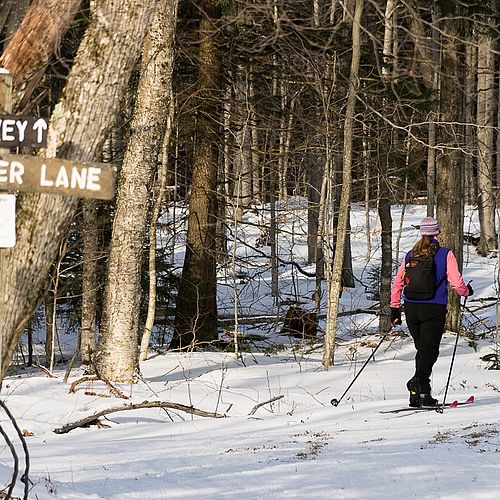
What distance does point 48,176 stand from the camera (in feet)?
14.8

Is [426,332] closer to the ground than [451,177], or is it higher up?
closer to the ground

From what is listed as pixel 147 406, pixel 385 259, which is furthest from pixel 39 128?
pixel 385 259

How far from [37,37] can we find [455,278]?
228 inches

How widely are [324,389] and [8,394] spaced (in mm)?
3727

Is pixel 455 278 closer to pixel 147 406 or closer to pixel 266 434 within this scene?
pixel 266 434

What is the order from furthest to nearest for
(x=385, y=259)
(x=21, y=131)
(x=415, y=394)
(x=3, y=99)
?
(x=385, y=259) < (x=415, y=394) < (x=3, y=99) < (x=21, y=131)

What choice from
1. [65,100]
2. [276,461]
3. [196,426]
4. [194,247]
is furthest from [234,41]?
[65,100]

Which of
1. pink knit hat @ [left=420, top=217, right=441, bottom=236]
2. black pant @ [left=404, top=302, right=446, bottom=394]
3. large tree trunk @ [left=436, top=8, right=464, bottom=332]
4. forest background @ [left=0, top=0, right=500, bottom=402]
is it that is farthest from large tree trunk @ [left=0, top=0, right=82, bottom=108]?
large tree trunk @ [left=436, top=8, right=464, bottom=332]

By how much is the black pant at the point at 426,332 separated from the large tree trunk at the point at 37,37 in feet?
19.0

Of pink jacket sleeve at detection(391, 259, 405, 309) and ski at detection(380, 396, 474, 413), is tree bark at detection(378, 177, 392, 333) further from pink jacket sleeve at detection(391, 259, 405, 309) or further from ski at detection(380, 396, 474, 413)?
ski at detection(380, 396, 474, 413)

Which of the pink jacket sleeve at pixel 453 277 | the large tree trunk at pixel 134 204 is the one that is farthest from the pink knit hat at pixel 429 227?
the large tree trunk at pixel 134 204

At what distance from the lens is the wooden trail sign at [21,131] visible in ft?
14.7

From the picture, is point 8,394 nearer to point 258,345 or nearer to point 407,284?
point 407,284

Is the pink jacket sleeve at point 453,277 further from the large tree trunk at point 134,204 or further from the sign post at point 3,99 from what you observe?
the sign post at point 3,99
